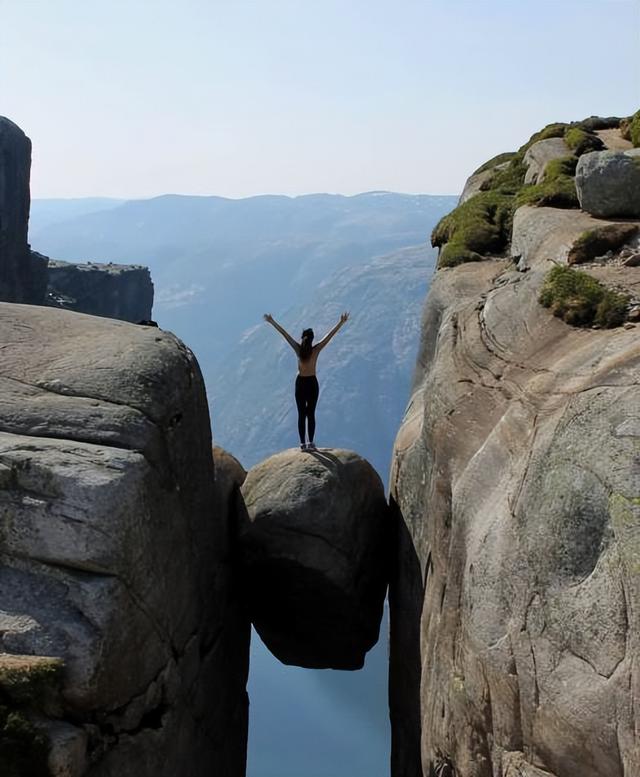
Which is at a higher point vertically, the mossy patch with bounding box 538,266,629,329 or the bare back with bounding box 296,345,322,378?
the mossy patch with bounding box 538,266,629,329

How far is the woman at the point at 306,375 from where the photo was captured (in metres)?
19.2

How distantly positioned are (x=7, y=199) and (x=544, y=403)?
275 ft

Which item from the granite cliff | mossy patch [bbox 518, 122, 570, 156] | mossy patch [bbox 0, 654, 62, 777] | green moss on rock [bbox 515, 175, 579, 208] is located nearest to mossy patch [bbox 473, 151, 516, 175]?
mossy patch [bbox 518, 122, 570, 156]

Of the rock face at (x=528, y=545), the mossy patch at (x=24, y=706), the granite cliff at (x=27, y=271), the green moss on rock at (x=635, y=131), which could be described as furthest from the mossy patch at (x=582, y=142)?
the granite cliff at (x=27, y=271)

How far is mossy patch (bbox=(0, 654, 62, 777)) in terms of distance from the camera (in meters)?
11.5

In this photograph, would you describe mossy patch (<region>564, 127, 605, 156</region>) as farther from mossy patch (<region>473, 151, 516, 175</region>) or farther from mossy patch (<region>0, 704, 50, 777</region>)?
mossy patch (<region>0, 704, 50, 777</region>)

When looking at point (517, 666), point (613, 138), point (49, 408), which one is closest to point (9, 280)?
point (613, 138)

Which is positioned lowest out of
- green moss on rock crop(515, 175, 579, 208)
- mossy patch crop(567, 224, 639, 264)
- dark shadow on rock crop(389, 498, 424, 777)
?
dark shadow on rock crop(389, 498, 424, 777)

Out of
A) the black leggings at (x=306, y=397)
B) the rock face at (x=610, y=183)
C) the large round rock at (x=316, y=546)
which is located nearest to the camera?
the rock face at (x=610, y=183)

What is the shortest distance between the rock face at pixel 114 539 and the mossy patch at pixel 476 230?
26.4 ft

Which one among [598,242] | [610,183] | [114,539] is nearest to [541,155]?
[610,183]

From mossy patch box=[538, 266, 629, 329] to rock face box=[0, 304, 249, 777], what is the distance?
22.8 ft

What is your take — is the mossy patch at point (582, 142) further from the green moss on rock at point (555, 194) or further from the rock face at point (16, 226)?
the rock face at point (16, 226)

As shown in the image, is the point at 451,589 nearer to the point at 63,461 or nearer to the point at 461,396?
the point at 461,396
